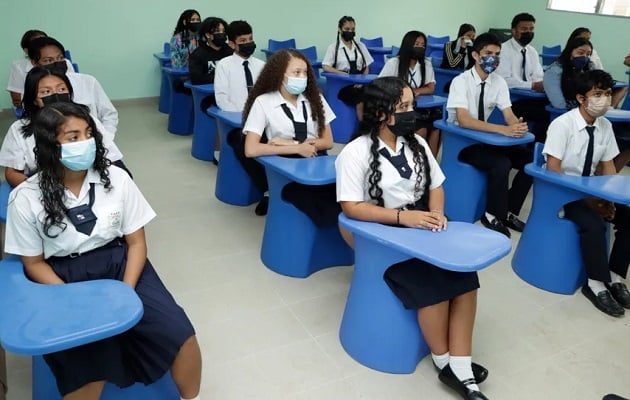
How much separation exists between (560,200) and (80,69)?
536cm

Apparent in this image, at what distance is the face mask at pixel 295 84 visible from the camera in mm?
2643

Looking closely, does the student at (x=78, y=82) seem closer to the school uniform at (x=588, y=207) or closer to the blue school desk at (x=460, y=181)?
the blue school desk at (x=460, y=181)

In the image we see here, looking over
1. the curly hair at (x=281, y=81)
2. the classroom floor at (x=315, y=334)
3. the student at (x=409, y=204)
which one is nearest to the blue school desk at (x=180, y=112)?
the classroom floor at (x=315, y=334)

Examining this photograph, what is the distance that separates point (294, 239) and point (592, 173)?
5.30 ft

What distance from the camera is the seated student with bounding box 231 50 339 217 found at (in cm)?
261

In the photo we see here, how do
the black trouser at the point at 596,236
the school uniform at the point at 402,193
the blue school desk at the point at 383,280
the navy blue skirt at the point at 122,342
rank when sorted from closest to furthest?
the navy blue skirt at the point at 122,342
the blue school desk at the point at 383,280
the school uniform at the point at 402,193
the black trouser at the point at 596,236

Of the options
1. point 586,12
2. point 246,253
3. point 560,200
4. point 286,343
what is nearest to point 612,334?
point 560,200

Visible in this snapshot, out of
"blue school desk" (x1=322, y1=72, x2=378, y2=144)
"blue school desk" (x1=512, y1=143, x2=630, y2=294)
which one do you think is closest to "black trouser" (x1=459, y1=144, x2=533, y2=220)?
"blue school desk" (x1=512, y1=143, x2=630, y2=294)

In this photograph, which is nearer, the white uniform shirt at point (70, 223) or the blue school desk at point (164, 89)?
the white uniform shirt at point (70, 223)

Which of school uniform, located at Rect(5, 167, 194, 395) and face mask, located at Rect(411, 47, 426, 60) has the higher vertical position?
face mask, located at Rect(411, 47, 426, 60)

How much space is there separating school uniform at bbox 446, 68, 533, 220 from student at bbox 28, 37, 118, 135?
6.96ft

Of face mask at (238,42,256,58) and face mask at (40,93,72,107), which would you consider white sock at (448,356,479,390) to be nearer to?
face mask at (40,93,72,107)

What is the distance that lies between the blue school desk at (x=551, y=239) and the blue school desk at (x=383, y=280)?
92 cm

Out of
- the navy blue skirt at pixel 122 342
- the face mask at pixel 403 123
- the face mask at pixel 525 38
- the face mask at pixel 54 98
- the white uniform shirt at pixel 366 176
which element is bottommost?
the navy blue skirt at pixel 122 342
